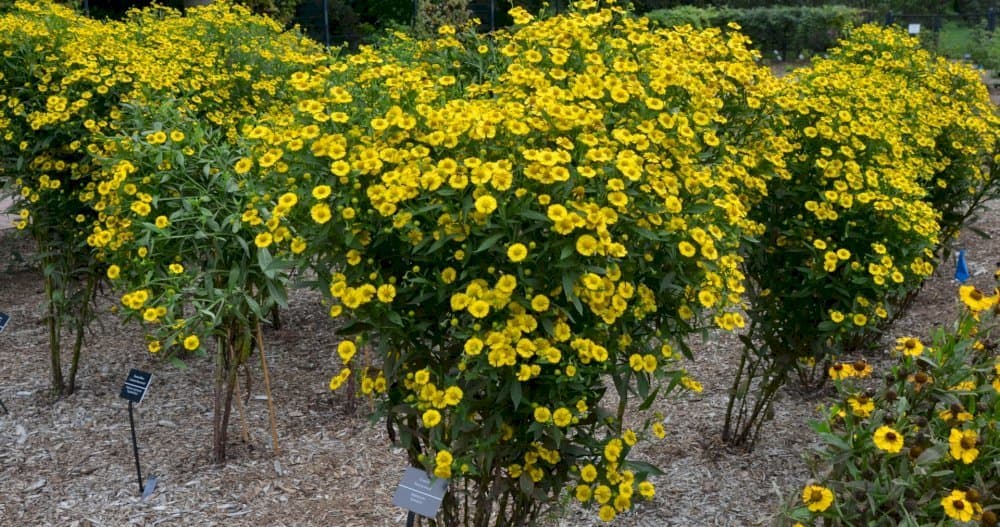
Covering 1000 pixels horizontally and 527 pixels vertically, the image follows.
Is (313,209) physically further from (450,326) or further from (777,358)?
(777,358)

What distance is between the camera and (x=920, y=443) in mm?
1833

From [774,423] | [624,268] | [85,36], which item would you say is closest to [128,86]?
[85,36]

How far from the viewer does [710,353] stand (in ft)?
14.5

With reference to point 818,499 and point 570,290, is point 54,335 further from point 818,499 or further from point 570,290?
point 818,499

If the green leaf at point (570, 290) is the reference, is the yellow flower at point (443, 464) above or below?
below

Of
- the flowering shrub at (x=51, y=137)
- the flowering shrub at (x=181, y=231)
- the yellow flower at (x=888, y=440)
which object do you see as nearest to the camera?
the yellow flower at (x=888, y=440)

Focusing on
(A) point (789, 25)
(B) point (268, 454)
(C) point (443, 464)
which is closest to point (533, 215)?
(C) point (443, 464)

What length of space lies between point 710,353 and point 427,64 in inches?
87.1

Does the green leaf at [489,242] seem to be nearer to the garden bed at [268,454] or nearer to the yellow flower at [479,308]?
the yellow flower at [479,308]

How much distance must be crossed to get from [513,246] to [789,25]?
19766 millimetres

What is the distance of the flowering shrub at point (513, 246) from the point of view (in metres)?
1.78

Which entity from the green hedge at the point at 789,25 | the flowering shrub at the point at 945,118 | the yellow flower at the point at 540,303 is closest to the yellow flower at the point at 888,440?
the yellow flower at the point at 540,303

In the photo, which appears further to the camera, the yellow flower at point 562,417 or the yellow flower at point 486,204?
the yellow flower at point 562,417

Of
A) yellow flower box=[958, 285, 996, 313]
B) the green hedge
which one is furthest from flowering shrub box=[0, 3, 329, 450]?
the green hedge
